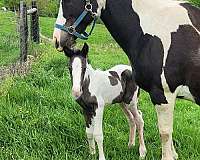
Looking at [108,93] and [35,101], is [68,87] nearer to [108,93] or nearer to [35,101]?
[35,101]

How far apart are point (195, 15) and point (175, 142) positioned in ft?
5.94

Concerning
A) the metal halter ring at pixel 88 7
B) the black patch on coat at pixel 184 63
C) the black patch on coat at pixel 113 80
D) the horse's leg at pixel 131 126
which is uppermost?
the metal halter ring at pixel 88 7

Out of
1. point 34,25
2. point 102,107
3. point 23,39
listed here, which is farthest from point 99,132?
point 34,25

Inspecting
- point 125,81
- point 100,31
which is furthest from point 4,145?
point 100,31

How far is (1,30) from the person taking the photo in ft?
54.3

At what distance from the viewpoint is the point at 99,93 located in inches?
195

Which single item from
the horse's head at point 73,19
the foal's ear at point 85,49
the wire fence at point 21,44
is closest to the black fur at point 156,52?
A: the horse's head at point 73,19

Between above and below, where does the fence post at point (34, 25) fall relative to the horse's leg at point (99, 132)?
below

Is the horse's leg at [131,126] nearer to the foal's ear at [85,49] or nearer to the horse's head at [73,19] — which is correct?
the foal's ear at [85,49]

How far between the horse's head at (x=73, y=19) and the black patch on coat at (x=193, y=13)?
0.81 metres

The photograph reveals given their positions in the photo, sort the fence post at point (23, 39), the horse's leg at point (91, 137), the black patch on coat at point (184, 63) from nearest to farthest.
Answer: the black patch on coat at point (184, 63), the horse's leg at point (91, 137), the fence post at point (23, 39)

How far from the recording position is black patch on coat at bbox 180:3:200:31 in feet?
13.6

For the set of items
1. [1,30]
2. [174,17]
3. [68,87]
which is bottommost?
[1,30]

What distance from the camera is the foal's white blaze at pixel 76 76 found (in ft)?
14.8
